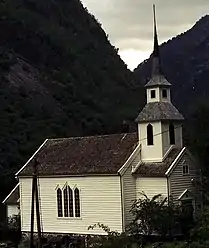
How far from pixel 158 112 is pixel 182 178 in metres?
4.43

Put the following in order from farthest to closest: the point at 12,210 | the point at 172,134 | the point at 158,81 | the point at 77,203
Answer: the point at 12,210 → the point at 77,203 → the point at 158,81 → the point at 172,134

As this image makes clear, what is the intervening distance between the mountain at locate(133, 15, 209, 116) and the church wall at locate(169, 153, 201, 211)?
49091mm

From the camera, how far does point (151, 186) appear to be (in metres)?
48.0

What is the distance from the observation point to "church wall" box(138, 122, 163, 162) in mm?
48781

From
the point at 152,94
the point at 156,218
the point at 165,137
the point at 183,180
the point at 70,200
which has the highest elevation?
the point at 152,94

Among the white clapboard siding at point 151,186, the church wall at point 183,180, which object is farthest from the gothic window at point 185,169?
the white clapboard siding at point 151,186

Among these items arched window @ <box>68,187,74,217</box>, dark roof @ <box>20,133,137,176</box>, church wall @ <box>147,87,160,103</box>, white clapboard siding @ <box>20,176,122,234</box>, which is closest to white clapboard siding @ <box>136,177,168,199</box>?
white clapboard siding @ <box>20,176,122,234</box>

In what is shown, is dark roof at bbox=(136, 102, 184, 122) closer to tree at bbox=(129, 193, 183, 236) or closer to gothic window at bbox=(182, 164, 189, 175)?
gothic window at bbox=(182, 164, 189, 175)

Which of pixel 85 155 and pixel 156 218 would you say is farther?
pixel 85 155

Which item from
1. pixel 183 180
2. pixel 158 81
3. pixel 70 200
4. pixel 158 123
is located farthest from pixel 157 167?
pixel 70 200

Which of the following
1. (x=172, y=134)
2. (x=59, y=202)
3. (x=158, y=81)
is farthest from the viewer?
(x=59, y=202)

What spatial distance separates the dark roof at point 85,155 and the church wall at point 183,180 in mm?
3217

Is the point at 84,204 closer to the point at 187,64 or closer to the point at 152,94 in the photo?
the point at 152,94

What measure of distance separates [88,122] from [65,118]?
12.7 ft
